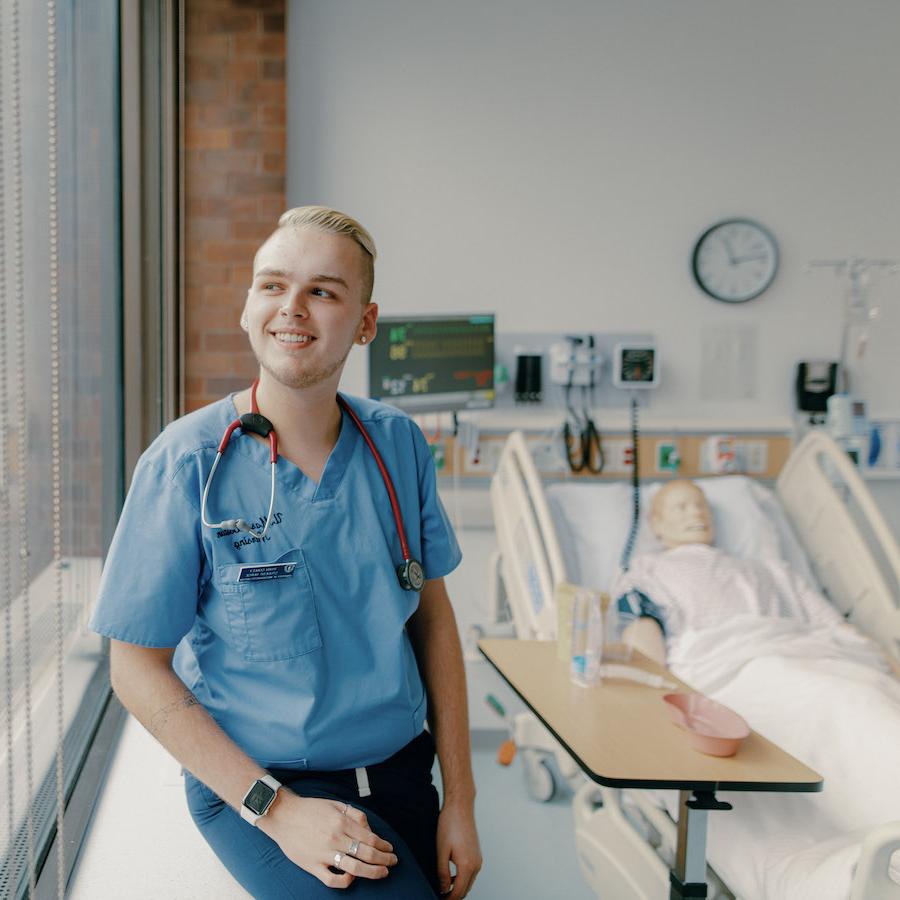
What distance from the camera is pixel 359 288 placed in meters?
1.42

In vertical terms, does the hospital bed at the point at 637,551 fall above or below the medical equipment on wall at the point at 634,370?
below

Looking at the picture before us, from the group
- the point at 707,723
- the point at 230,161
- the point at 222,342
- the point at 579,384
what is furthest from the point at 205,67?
the point at 707,723

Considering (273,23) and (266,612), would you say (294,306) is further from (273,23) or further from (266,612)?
(273,23)

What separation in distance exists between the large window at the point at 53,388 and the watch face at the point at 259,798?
1.11 ft

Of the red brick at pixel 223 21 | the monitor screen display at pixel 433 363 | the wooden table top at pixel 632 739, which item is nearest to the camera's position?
the wooden table top at pixel 632 739

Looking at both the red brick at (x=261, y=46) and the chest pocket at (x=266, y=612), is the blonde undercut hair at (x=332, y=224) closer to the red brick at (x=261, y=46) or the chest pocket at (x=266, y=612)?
the chest pocket at (x=266, y=612)

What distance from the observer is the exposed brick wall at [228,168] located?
3281 mm

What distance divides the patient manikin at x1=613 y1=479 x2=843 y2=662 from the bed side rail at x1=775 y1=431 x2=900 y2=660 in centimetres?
16

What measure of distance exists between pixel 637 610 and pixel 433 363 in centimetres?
100

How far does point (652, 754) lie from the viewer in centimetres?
150

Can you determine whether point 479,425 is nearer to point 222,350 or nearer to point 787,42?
point 222,350

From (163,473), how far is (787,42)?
10.8 ft

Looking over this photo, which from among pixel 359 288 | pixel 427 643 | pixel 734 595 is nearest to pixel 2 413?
pixel 359 288

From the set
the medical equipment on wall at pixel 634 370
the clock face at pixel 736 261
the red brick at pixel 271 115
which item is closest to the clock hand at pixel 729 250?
the clock face at pixel 736 261
